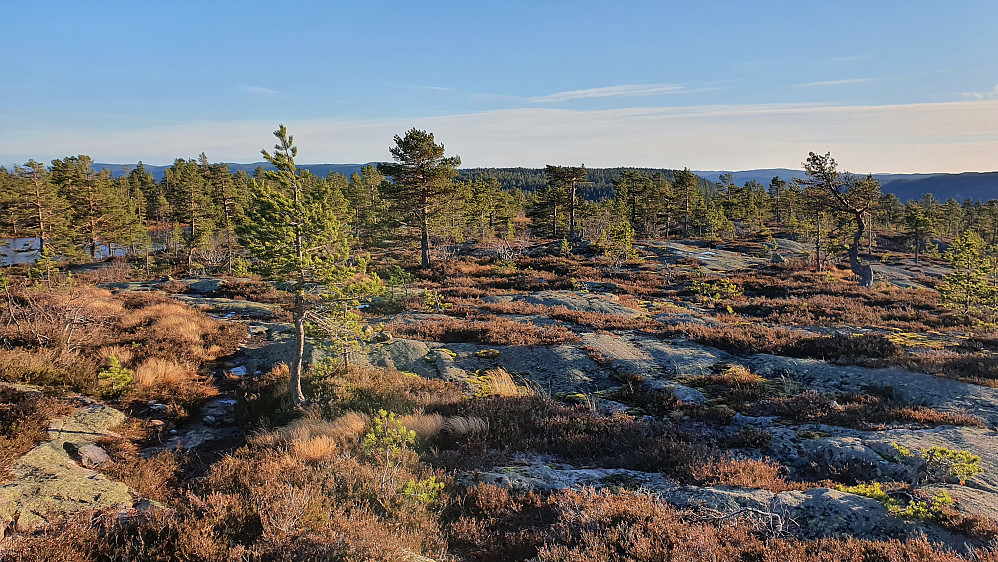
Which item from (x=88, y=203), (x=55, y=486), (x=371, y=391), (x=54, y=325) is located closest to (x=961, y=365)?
(x=371, y=391)

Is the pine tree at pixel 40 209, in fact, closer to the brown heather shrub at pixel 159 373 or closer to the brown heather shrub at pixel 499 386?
the brown heather shrub at pixel 159 373

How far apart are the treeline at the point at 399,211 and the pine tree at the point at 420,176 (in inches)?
6.3

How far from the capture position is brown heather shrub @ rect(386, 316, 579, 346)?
1376cm

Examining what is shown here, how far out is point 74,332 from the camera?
1176cm

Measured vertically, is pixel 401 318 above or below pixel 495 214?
below

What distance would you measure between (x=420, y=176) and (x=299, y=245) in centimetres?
2613

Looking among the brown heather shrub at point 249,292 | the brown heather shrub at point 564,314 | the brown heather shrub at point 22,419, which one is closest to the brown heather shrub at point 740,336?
the brown heather shrub at point 564,314

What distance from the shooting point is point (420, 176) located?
110 ft

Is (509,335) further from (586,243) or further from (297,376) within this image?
(586,243)

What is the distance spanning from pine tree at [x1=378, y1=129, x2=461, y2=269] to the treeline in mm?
161

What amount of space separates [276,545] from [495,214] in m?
72.1

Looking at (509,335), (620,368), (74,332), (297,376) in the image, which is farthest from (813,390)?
(74,332)

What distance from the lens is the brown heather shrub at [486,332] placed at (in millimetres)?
13758

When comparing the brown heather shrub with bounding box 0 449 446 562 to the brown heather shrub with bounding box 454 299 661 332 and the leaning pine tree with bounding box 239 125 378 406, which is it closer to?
the leaning pine tree with bounding box 239 125 378 406
